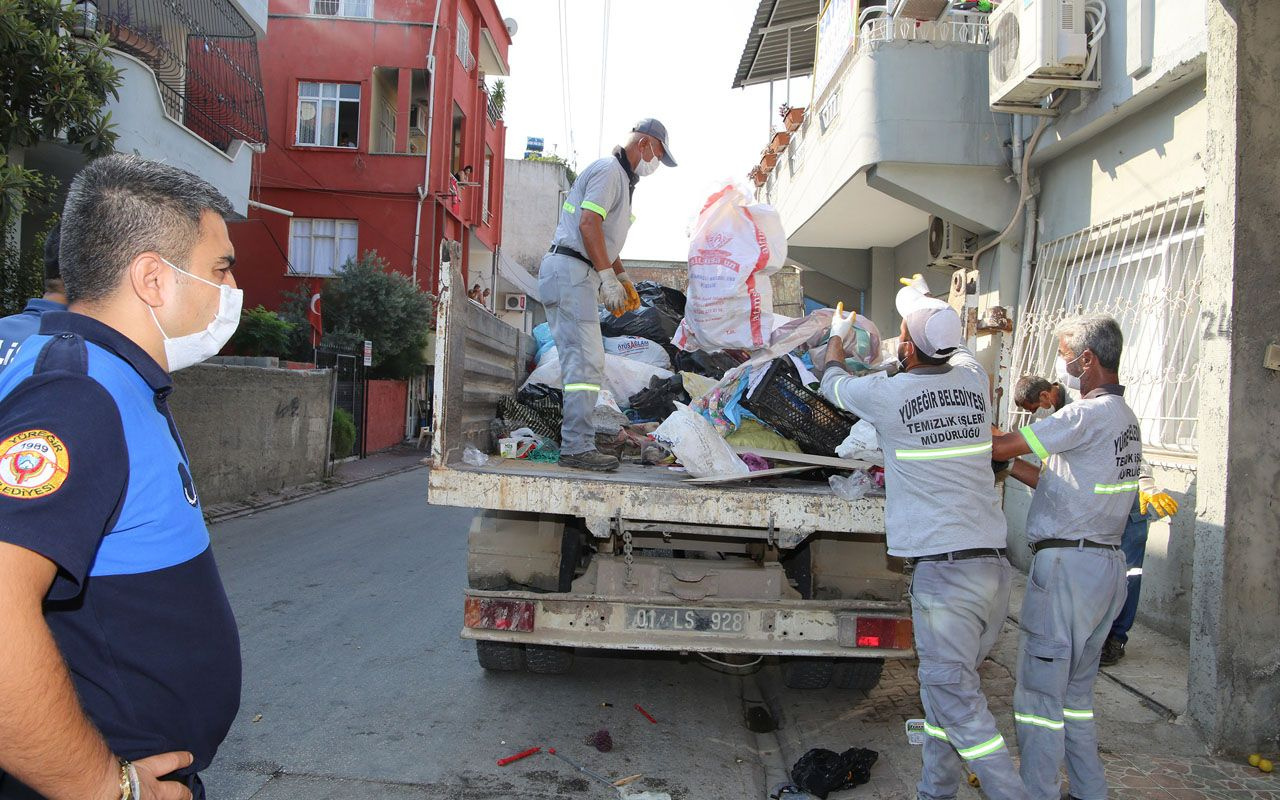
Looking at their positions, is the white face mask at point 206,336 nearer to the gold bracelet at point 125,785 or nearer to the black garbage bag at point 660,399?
the gold bracelet at point 125,785

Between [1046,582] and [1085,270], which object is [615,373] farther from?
[1085,270]

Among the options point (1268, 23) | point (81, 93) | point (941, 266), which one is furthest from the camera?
point (941, 266)

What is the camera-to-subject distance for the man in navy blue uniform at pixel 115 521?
4.03ft

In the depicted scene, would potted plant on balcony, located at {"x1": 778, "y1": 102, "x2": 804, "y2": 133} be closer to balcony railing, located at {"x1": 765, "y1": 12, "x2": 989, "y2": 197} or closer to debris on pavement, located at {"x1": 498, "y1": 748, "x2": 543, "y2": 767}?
balcony railing, located at {"x1": 765, "y1": 12, "x2": 989, "y2": 197}

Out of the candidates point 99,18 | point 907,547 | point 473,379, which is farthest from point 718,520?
point 99,18

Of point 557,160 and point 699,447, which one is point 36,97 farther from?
point 557,160

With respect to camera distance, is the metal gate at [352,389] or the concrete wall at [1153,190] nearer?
the concrete wall at [1153,190]

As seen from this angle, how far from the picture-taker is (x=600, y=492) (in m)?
3.82

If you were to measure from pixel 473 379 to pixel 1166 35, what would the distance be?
17.1 feet

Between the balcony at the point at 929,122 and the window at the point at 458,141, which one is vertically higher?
the window at the point at 458,141

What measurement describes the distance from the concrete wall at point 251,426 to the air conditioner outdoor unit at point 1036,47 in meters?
8.71

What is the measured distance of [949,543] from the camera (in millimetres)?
3223

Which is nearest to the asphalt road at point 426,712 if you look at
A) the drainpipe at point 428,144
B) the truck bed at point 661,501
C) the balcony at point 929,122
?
the truck bed at point 661,501

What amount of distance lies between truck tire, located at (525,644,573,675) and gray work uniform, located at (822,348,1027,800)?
6.57 feet
